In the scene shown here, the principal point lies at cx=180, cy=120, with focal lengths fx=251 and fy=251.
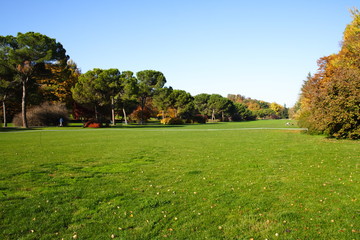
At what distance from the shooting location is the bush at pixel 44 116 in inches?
1613

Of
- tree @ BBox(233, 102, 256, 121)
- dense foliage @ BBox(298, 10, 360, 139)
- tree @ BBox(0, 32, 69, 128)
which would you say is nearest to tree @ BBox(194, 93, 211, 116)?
tree @ BBox(233, 102, 256, 121)

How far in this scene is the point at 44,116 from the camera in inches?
1649

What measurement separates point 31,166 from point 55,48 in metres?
32.8

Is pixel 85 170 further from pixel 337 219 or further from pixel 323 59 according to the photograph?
pixel 323 59

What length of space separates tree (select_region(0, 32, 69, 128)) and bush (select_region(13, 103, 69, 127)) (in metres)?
6.22

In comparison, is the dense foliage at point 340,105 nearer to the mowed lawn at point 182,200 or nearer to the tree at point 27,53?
the mowed lawn at point 182,200

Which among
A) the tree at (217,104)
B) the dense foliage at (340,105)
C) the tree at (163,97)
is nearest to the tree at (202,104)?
the tree at (217,104)

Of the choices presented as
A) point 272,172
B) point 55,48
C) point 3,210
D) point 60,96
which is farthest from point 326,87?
point 60,96

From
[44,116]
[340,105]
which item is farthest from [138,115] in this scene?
[340,105]

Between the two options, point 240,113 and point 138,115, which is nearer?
point 138,115

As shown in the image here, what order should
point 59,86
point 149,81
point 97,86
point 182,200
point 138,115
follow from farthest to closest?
point 138,115 → point 149,81 → point 59,86 → point 97,86 → point 182,200

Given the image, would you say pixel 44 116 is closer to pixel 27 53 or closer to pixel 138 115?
pixel 27 53

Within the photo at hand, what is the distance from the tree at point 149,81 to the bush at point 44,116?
18290 millimetres

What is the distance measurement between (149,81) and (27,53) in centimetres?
2850
